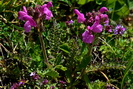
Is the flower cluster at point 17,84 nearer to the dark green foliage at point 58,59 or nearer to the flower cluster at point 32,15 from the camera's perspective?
the dark green foliage at point 58,59

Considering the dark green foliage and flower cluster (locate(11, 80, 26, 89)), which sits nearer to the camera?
flower cluster (locate(11, 80, 26, 89))

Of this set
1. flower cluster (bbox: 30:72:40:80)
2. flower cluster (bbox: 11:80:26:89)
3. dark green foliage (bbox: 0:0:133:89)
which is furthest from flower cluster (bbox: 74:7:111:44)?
flower cluster (bbox: 11:80:26:89)

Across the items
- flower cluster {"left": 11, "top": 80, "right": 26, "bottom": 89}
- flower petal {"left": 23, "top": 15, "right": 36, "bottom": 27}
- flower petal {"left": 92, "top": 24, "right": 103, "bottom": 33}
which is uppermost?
flower petal {"left": 23, "top": 15, "right": 36, "bottom": 27}

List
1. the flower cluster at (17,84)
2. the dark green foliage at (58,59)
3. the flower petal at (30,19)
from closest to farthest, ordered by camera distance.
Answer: the flower petal at (30,19) → the flower cluster at (17,84) → the dark green foliage at (58,59)

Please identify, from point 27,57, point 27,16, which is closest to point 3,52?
point 27,57

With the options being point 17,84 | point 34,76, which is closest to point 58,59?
point 34,76

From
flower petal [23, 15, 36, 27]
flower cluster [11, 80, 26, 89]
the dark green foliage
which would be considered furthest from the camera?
the dark green foliage

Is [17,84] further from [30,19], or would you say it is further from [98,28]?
[98,28]

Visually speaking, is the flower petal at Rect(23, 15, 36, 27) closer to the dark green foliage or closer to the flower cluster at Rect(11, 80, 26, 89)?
the dark green foliage

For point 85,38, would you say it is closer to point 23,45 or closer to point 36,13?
point 36,13

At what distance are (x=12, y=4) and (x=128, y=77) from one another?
4.63 ft

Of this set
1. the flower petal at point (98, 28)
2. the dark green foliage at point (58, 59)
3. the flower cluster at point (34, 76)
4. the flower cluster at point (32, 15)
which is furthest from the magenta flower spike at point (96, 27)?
the flower cluster at point (34, 76)

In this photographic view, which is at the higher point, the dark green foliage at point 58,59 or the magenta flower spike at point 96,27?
the magenta flower spike at point 96,27

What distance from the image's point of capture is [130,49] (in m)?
2.41
